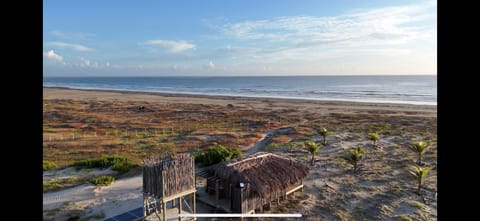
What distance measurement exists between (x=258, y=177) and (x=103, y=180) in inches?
382

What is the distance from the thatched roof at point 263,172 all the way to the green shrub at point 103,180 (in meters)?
7.11

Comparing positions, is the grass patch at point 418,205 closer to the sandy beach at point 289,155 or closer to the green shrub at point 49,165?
the sandy beach at point 289,155

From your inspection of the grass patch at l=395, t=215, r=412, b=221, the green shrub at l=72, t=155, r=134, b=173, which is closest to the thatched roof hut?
the grass patch at l=395, t=215, r=412, b=221

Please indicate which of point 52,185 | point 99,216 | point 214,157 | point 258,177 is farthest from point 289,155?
point 52,185

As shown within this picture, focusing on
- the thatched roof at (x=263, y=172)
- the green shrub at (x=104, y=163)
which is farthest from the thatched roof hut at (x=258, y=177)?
the green shrub at (x=104, y=163)

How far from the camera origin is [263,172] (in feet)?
49.2

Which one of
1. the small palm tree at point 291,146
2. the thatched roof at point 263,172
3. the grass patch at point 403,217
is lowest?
the grass patch at point 403,217

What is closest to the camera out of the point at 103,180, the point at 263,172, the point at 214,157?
the point at 263,172

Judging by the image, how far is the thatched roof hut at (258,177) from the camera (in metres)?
13.9

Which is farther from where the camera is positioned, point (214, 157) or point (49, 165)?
point (214, 157)

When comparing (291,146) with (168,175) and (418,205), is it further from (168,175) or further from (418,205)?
(168,175)
